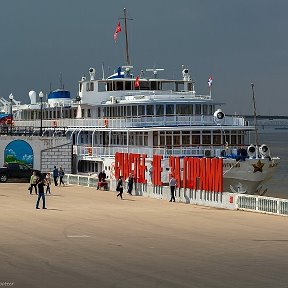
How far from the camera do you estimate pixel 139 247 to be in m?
23.3

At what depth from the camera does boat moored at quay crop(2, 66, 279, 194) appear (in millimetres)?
47719

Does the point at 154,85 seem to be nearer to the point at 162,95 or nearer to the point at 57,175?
the point at 162,95

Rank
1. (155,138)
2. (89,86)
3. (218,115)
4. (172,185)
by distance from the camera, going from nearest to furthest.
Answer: (172,185)
(218,115)
(155,138)
(89,86)

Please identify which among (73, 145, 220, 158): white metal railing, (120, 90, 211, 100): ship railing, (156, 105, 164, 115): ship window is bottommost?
(73, 145, 220, 158): white metal railing

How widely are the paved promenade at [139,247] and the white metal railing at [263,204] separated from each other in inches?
27.8

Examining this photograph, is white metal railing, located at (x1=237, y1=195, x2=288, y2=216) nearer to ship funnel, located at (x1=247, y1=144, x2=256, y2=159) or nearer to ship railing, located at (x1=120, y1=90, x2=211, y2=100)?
ship funnel, located at (x1=247, y1=144, x2=256, y2=159)

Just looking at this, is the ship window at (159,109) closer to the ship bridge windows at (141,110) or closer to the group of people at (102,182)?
the ship bridge windows at (141,110)

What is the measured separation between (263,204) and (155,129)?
17.8 metres

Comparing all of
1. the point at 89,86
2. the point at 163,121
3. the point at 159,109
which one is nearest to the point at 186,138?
the point at 163,121

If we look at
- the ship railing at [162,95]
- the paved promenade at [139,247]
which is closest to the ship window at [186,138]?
the ship railing at [162,95]

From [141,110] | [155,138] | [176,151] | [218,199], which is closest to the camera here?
[218,199]

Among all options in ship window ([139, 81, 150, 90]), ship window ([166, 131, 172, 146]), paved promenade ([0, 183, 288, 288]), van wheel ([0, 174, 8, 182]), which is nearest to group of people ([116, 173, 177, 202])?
paved promenade ([0, 183, 288, 288])

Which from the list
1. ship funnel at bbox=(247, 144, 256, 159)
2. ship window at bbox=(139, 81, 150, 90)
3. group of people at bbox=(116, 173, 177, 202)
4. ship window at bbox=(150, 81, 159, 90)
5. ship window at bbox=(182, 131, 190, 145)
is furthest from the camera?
A: ship window at bbox=(150, 81, 159, 90)

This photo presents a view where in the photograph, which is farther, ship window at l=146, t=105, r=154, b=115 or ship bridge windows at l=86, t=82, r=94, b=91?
ship bridge windows at l=86, t=82, r=94, b=91
